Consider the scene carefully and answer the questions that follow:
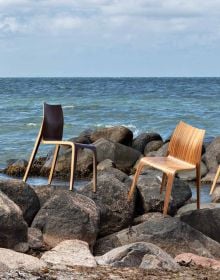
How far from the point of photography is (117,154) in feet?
49.4

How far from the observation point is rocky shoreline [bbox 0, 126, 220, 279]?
5219mm

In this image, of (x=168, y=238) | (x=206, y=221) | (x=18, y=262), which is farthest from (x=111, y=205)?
(x=18, y=262)

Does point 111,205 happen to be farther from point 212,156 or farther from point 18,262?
point 212,156

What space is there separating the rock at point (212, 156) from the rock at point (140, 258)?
349 inches

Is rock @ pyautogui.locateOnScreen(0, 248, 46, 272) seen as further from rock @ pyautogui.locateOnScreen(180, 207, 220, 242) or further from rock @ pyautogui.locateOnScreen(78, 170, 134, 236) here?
rock @ pyautogui.locateOnScreen(180, 207, 220, 242)

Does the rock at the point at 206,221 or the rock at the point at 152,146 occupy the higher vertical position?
the rock at the point at 206,221

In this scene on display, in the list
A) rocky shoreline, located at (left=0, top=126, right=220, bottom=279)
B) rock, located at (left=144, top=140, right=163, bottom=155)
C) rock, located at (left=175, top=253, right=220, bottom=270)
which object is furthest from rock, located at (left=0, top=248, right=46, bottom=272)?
rock, located at (left=144, top=140, right=163, bottom=155)

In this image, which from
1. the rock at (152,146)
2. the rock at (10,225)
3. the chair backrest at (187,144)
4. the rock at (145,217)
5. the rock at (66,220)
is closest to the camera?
the rock at (10,225)

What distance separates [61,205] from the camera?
7.14 m

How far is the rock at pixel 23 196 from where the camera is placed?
7469 mm

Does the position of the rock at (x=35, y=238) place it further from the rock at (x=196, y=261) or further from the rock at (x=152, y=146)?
the rock at (x=152, y=146)

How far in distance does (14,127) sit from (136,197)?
17805 mm

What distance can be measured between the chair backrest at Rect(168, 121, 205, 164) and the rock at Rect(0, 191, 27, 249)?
7.62ft

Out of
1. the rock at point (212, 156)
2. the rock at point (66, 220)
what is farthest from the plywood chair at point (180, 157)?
the rock at point (212, 156)
